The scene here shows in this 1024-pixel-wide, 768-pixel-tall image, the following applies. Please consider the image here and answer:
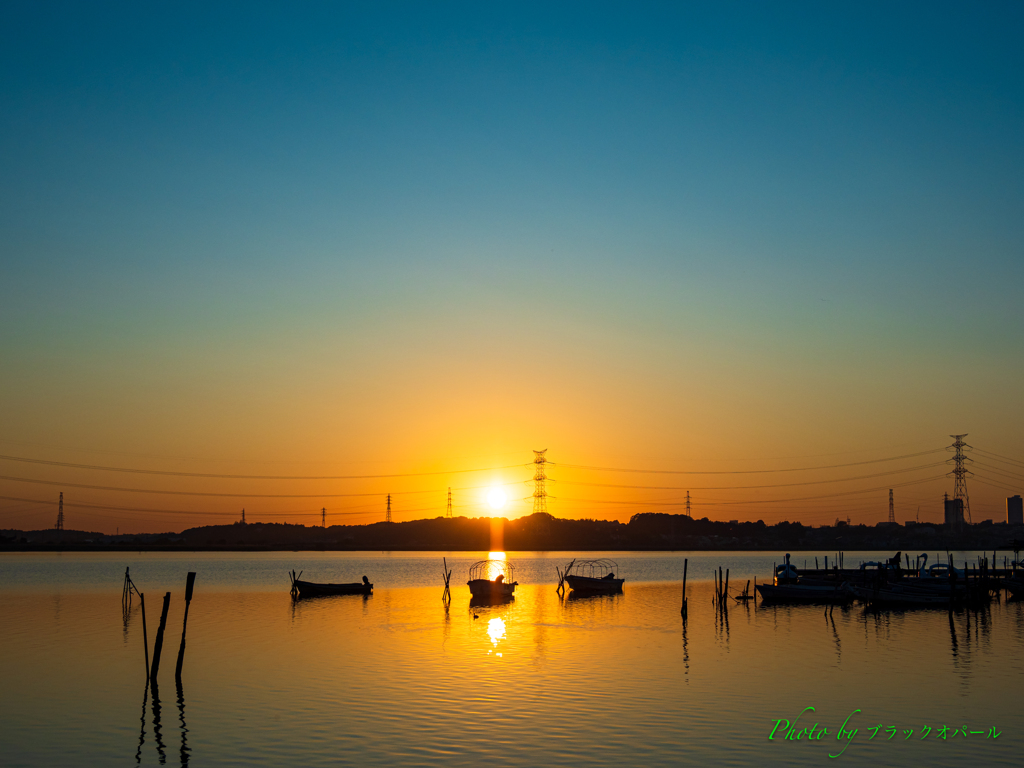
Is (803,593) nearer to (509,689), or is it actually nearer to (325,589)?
(325,589)

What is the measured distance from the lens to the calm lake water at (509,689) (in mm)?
24281

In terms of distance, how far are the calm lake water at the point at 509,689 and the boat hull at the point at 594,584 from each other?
24859mm

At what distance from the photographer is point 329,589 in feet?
279

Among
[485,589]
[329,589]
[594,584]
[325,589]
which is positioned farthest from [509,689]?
[594,584]

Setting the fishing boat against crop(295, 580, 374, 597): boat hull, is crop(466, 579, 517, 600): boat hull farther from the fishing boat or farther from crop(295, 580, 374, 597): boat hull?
the fishing boat

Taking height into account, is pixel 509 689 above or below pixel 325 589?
above

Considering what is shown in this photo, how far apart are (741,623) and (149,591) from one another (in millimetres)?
60143

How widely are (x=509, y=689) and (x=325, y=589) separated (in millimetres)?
55481

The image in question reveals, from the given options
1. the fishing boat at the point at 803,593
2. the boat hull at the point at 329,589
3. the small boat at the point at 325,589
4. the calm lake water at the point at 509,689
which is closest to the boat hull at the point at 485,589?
the small boat at the point at 325,589

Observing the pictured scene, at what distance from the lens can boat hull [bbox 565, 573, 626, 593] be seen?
88750 mm

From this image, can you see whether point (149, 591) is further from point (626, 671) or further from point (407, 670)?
point (626, 671)

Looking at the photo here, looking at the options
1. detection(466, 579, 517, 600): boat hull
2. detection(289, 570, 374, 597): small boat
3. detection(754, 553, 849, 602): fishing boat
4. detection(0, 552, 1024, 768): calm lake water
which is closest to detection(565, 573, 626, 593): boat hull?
detection(466, 579, 517, 600): boat hull

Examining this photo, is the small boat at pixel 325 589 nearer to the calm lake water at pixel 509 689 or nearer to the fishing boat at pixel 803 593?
the calm lake water at pixel 509 689

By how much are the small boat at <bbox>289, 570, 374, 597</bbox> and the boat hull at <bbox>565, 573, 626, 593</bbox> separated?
21159 mm
